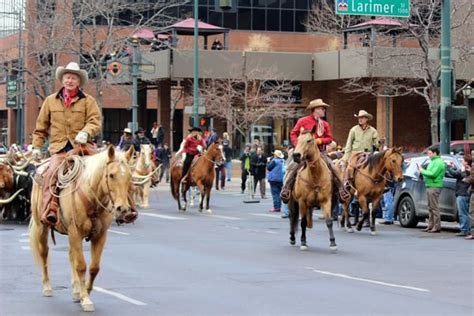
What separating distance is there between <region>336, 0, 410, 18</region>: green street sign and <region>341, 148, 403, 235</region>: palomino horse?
4663 mm

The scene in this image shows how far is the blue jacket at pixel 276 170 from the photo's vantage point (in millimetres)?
→ 28312

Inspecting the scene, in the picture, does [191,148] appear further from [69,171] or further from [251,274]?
[69,171]

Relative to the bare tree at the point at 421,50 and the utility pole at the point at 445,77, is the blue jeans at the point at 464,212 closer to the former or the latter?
the utility pole at the point at 445,77

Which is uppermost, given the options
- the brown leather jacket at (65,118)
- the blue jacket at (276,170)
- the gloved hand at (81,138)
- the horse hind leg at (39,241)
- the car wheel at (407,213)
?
the brown leather jacket at (65,118)

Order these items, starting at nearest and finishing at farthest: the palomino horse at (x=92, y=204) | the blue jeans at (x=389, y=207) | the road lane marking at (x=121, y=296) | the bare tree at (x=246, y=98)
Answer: the palomino horse at (x=92, y=204), the road lane marking at (x=121, y=296), the blue jeans at (x=389, y=207), the bare tree at (x=246, y=98)

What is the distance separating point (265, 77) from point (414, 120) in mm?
12788

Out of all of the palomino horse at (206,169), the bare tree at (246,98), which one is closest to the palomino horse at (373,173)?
the palomino horse at (206,169)

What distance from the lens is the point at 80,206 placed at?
10273mm

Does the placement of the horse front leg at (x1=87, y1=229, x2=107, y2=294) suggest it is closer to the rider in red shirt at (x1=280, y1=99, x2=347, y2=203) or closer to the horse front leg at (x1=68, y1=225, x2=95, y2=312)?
the horse front leg at (x1=68, y1=225, x2=95, y2=312)

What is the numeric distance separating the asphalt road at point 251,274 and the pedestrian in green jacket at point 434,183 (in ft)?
1.44

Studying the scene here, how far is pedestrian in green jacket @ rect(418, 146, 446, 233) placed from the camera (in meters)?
21.7

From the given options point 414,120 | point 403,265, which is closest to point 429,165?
point 403,265

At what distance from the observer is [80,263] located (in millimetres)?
10180

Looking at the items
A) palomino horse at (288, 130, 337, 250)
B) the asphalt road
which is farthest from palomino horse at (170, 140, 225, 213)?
palomino horse at (288, 130, 337, 250)
